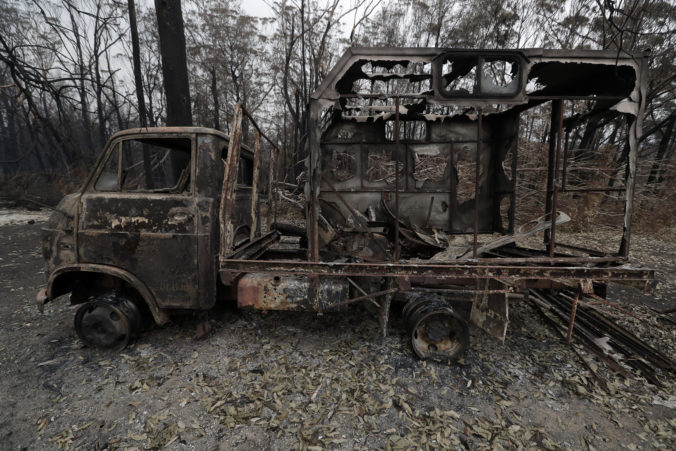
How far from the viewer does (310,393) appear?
276 centimetres

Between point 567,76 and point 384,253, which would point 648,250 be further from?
point 384,253

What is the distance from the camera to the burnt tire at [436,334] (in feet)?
10.4

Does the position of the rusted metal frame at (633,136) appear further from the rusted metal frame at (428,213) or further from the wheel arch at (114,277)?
the wheel arch at (114,277)

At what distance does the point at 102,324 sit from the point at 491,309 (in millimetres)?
4344

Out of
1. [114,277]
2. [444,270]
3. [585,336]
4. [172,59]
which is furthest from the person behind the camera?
[172,59]

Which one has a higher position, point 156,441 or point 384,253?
point 384,253

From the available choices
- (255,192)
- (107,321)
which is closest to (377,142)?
(255,192)

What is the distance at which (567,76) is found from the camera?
3.51 m

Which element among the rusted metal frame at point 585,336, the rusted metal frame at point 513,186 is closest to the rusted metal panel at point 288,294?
the rusted metal frame at point 585,336

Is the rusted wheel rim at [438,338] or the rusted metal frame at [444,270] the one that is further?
the rusted wheel rim at [438,338]

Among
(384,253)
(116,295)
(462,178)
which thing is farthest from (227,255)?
(462,178)

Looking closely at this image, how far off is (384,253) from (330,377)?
1.89 meters

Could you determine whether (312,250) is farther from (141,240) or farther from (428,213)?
(428,213)

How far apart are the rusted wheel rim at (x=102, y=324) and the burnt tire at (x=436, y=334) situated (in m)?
3.23
